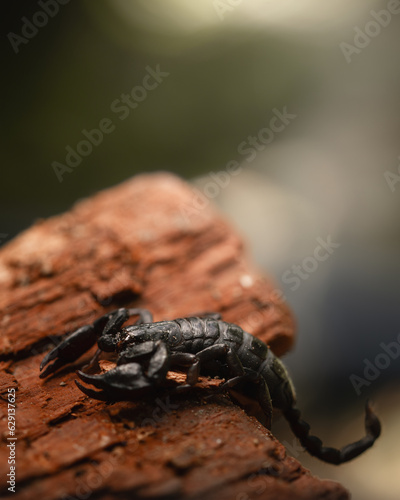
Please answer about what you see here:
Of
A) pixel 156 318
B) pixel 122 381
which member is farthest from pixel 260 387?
pixel 156 318

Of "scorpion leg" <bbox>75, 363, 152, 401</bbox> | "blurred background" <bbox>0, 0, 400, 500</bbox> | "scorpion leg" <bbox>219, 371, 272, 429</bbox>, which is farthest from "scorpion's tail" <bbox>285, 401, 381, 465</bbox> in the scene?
"scorpion leg" <bbox>75, 363, 152, 401</bbox>

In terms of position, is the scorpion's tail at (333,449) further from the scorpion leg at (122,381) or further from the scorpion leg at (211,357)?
the scorpion leg at (122,381)

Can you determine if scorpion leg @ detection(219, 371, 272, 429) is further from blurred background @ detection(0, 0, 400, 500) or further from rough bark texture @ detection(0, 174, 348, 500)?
blurred background @ detection(0, 0, 400, 500)

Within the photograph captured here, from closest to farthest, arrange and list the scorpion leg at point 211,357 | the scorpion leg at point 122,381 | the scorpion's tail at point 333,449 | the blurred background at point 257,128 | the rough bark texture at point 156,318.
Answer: the rough bark texture at point 156,318
the scorpion leg at point 122,381
the scorpion leg at point 211,357
the scorpion's tail at point 333,449
the blurred background at point 257,128

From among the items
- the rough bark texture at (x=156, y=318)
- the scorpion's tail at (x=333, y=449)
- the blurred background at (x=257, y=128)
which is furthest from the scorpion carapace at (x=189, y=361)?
the blurred background at (x=257, y=128)

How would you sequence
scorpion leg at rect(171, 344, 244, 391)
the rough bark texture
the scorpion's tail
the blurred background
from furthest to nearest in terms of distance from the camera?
the blurred background
the scorpion's tail
scorpion leg at rect(171, 344, 244, 391)
the rough bark texture

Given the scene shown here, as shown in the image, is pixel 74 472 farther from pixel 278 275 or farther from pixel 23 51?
pixel 23 51

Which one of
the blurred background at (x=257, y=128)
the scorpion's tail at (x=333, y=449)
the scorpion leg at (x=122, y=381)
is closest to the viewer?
the scorpion leg at (x=122, y=381)

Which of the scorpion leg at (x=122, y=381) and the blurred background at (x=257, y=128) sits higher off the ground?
the blurred background at (x=257, y=128)
